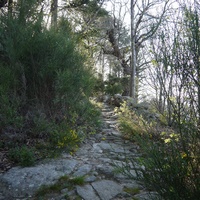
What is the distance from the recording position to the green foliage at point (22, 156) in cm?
288

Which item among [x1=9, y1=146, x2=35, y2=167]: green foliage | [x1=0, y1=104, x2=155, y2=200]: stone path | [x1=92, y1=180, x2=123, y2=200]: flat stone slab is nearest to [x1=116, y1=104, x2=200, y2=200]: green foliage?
[x1=0, y1=104, x2=155, y2=200]: stone path

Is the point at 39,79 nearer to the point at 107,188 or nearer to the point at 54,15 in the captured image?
the point at 54,15

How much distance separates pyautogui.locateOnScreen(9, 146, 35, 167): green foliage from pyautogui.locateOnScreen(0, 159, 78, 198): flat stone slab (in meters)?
0.10

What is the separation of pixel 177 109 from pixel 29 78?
311 cm

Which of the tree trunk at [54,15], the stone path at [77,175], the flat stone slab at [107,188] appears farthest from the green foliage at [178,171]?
the tree trunk at [54,15]

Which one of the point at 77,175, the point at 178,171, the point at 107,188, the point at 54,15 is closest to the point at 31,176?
the point at 77,175

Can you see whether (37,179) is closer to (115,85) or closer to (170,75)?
(170,75)

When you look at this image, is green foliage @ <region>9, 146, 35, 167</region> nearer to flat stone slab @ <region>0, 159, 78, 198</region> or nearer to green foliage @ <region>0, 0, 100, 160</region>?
flat stone slab @ <region>0, 159, 78, 198</region>

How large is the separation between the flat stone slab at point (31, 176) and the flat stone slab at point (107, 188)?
1.64 feet

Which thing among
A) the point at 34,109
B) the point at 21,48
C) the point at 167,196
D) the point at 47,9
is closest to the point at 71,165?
the point at 34,109

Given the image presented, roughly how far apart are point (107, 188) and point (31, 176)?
0.96 metres

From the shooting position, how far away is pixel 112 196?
2.32 m

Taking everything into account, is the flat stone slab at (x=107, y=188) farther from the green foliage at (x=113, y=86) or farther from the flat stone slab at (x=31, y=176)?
the green foliage at (x=113, y=86)

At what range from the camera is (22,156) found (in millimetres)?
2930
